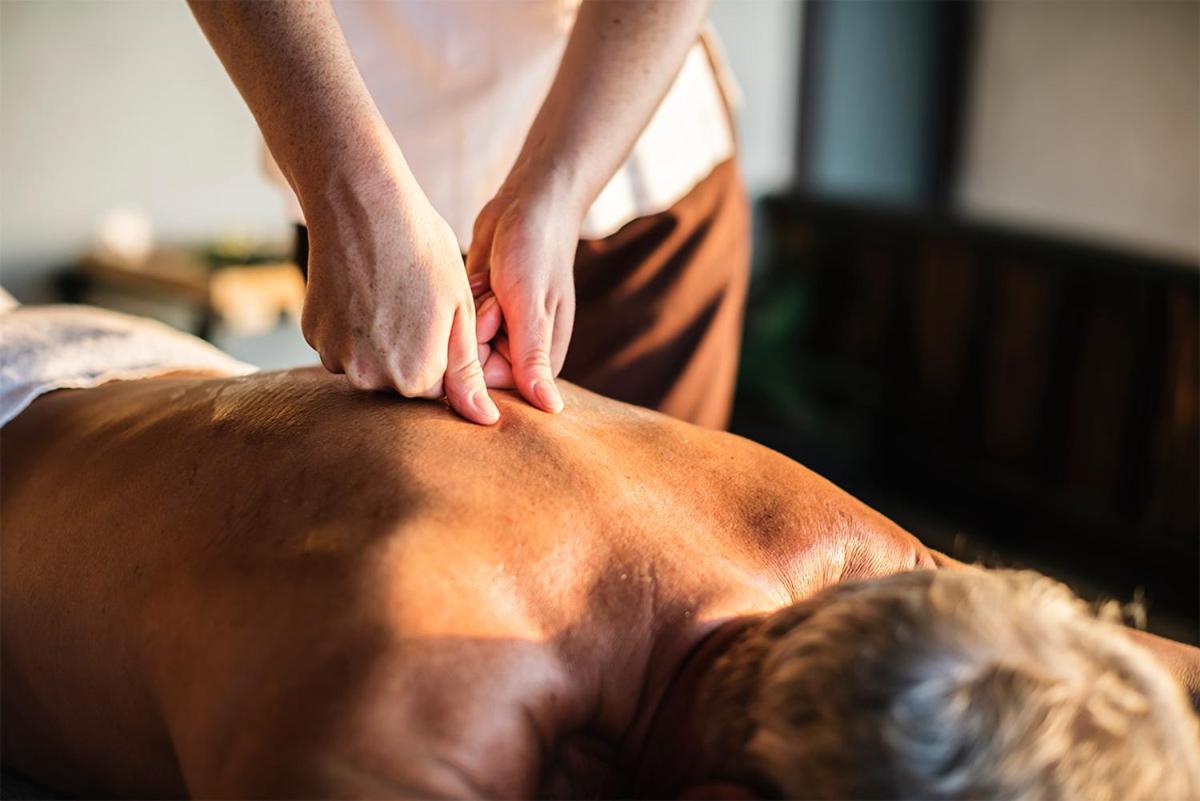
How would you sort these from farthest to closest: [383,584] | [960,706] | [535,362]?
[535,362]
[383,584]
[960,706]

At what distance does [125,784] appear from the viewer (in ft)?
2.98

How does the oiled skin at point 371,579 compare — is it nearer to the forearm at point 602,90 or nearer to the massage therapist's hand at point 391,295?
the massage therapist's hand at point 391,295

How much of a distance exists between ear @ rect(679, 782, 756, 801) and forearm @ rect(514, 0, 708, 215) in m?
0.64

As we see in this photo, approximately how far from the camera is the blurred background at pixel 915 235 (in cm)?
334

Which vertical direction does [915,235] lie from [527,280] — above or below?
below

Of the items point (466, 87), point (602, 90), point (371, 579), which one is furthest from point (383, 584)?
point (466, 87)

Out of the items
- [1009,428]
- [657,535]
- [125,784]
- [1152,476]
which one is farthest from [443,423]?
[1009,428]

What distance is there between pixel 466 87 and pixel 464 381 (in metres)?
0.69

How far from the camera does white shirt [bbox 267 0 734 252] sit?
4.84 feet

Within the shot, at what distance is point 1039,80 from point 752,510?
3.56 meters

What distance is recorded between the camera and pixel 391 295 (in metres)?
0.93

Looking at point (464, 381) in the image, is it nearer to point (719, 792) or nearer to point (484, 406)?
point (484, 406)

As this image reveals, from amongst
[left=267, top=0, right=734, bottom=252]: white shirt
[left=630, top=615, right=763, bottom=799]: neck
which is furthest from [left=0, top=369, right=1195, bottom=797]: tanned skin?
[left=267, top=0, right=734, bottom=252]: white shirt

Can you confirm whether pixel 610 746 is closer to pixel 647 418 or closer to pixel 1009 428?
pixel 647 418
